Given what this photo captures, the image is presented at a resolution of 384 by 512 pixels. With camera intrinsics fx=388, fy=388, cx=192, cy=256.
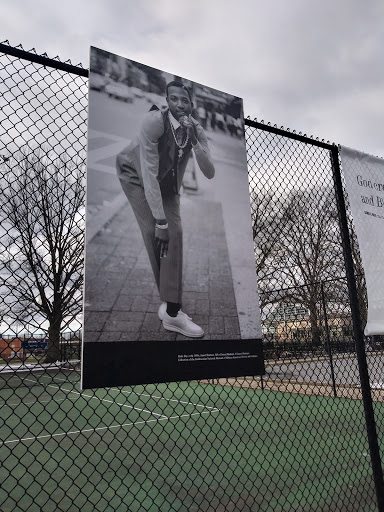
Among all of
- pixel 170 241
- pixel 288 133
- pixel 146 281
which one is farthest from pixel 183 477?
pixel 288 133

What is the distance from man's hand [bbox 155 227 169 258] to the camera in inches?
104

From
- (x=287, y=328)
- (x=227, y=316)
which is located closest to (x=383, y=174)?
(x=227, y=316)

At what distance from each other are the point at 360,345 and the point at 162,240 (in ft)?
6.45

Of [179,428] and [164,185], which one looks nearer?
[164,185]

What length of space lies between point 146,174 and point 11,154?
85 centimetres

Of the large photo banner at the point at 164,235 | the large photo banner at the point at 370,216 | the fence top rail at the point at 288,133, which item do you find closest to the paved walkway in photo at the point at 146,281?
the large photo banner at the point at 164,235

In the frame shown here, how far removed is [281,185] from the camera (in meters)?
4.05

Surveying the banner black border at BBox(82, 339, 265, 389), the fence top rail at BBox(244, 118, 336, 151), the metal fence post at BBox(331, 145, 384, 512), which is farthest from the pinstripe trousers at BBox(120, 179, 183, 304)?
the metal fence post at BBox(331, 145, 384, 512)

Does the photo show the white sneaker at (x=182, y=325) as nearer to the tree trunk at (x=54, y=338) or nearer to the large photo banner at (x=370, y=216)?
the large photo banner at (x=370, y=216)

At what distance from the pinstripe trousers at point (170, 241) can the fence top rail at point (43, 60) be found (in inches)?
34.1

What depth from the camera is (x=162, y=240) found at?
2.65m

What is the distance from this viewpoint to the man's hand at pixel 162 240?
2637 mm

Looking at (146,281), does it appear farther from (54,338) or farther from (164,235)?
(54,338)

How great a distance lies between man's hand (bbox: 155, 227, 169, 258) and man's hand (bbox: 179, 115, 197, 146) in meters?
0.74
